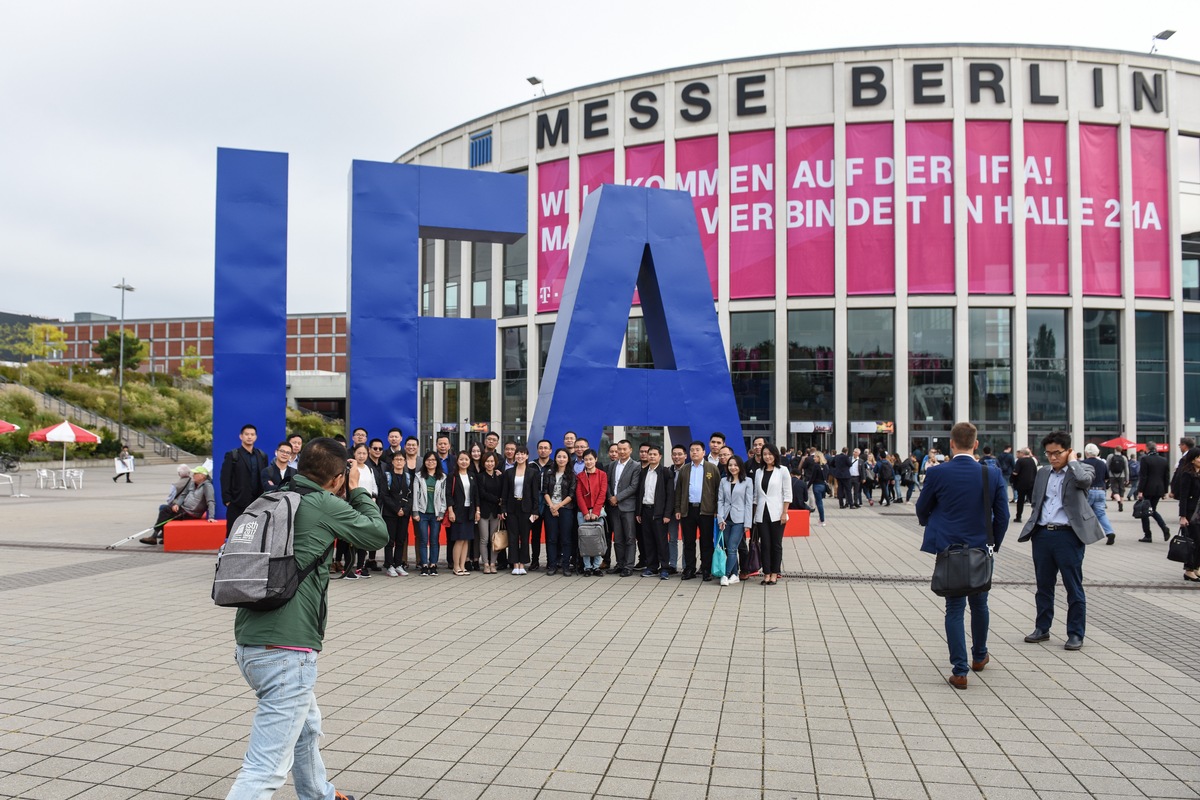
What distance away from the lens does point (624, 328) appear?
44.6 ft

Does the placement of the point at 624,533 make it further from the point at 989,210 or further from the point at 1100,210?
the point at 1100,210

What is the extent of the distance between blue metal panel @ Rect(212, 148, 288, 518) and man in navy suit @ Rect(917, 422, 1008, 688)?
31.0ft

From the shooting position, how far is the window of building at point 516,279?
3941 centimetres

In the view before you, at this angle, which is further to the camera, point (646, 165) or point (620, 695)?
point (646, 165)

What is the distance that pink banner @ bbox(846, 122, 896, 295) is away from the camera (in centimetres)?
3409

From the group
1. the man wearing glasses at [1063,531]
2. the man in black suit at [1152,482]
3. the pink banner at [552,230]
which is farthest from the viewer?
the pink banner at [552,230]

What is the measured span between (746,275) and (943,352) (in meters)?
8.21

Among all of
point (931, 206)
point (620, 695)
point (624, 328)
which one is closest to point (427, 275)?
point (931, 206)

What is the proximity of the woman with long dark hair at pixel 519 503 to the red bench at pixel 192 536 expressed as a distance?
484cm

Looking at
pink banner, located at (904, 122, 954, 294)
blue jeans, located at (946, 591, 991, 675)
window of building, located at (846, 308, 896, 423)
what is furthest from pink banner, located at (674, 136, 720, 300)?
blue jeans, located at (946, 591, 991, 675)

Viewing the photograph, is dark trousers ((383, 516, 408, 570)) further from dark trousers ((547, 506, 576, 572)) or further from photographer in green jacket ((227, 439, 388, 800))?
photographer in green jacket ((227, 439, 388, 800))

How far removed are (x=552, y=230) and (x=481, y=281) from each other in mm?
4852

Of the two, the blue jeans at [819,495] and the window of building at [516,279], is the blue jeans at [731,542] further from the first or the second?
the window of building at [516,279]

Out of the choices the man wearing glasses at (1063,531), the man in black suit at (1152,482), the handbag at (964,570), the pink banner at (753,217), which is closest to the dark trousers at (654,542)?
the man wearing glasses at (1063,531)
